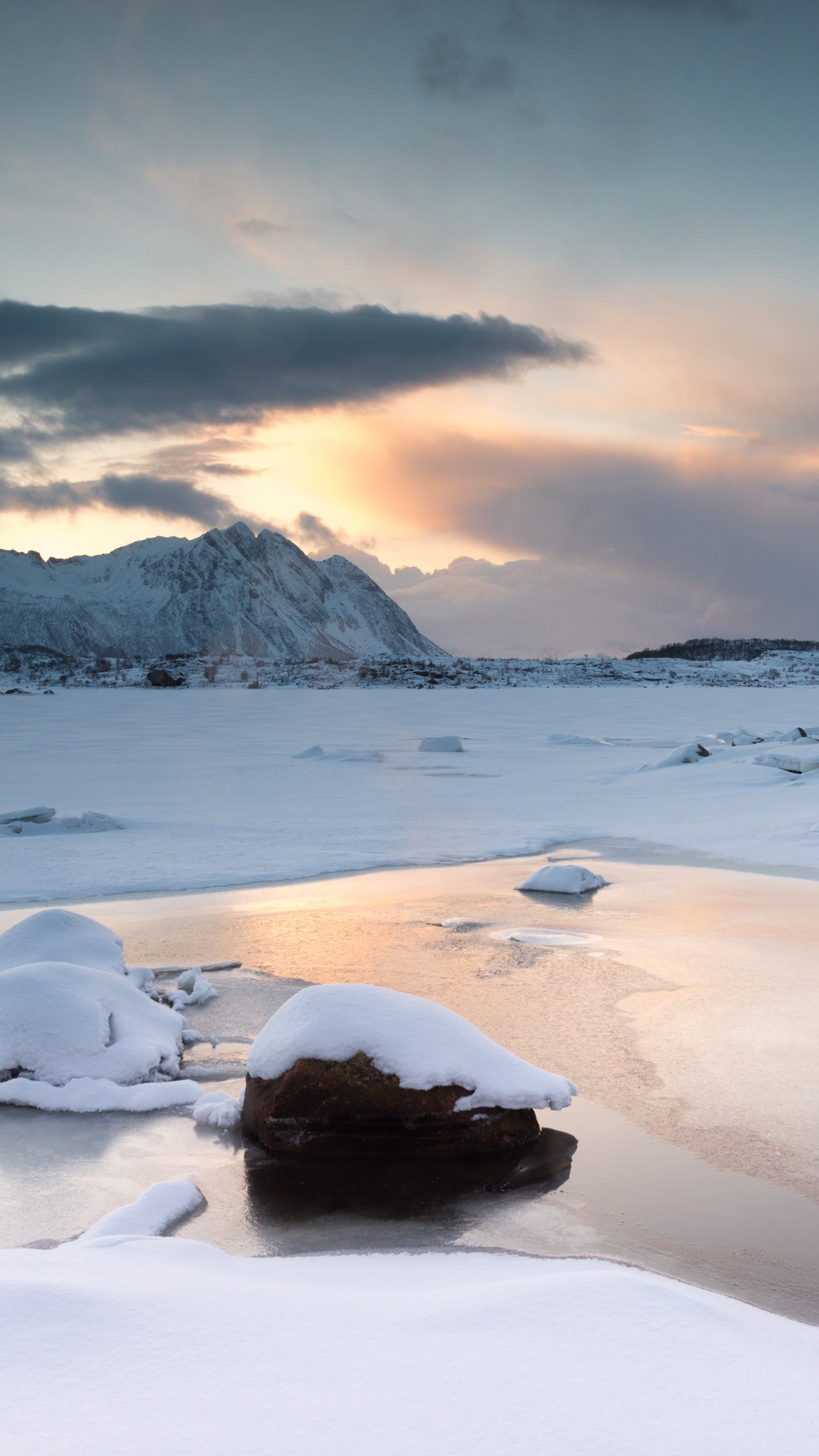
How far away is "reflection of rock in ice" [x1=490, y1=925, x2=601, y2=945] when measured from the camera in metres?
7.84

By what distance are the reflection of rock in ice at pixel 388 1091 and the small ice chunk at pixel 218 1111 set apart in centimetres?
7

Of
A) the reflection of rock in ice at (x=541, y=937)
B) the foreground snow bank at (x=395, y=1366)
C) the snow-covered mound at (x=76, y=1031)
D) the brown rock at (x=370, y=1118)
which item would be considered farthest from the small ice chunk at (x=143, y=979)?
the foreground snow bank at (x=395, y=1366)

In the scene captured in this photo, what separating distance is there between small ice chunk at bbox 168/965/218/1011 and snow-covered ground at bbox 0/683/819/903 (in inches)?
138

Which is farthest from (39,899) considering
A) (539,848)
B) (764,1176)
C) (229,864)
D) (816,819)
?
(816,819)

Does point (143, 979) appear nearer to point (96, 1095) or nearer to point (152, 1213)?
point (96, 1095)

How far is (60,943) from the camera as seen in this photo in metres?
6.50

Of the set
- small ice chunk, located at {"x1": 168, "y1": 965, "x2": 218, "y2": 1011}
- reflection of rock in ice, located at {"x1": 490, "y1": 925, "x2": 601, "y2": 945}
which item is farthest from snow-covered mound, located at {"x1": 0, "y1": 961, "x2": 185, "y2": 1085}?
reflection of rock in ice, located at {"x1": 490, "y1": 925, "x2": 601, "y2": 945}

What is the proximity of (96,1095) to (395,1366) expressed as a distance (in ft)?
10.1

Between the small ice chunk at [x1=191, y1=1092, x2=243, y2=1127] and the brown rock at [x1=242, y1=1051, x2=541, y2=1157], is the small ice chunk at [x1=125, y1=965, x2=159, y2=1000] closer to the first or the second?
the small ice chunk at [x1=191, y1=1092, x2=243, y2=1127]

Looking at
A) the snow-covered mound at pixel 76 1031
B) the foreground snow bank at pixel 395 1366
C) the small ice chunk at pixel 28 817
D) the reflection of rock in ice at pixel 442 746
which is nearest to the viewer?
the foreground snow bank at pixel 395 1366

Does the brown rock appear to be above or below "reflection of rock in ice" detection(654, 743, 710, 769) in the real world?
below

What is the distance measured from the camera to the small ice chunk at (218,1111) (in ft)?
15.5

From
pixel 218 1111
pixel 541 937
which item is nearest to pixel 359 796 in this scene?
pixel 541 937

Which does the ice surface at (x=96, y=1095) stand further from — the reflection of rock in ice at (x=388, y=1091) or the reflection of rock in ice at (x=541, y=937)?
the reflection of rock in ice at (x=541, y=937)
